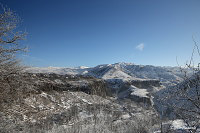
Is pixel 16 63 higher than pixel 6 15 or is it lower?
lower

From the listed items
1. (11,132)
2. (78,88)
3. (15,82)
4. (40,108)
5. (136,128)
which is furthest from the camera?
(78,88)

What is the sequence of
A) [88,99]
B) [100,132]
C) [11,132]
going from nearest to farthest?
[100,132] < [11,132] < [88,99]

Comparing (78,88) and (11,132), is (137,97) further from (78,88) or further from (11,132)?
(11,132)

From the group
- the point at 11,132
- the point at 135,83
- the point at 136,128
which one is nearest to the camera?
the point at 11,132

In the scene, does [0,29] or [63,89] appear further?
[63,89]

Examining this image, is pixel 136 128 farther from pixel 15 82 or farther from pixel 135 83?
pixel 135 83

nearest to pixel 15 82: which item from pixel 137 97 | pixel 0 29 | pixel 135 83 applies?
pixel 0 29

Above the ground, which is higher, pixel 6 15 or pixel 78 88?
pixel 6 15

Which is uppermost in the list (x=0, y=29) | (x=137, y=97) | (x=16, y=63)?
(x=0, y=29)

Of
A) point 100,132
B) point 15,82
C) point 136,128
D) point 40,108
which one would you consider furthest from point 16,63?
point 136,128
